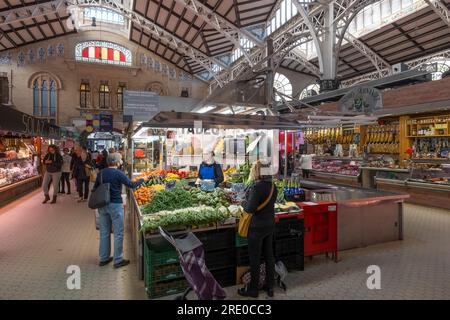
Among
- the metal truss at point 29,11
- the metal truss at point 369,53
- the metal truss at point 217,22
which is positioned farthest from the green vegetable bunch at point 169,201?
the metal truss at point 29,11

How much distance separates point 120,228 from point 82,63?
2430cm

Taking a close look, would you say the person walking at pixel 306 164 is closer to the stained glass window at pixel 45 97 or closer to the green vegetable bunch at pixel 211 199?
the green vegetable bunch at pixel 211 199

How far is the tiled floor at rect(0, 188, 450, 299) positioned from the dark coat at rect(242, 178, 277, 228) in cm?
A: 83

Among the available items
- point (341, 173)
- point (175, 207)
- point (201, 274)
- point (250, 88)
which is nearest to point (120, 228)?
point (175, 207)

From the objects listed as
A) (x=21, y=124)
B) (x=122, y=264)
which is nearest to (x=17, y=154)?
(x=21, y=124)

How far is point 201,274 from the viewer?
2.90 metres

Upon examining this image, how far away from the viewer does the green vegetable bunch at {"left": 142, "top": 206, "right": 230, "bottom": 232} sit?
3439 millimetres

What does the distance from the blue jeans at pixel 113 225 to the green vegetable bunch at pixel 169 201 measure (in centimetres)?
43

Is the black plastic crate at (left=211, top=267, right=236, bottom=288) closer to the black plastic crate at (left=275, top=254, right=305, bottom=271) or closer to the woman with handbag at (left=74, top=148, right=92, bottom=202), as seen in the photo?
the black plastic crate at (left=275, top=254, right=305, bottom=271)

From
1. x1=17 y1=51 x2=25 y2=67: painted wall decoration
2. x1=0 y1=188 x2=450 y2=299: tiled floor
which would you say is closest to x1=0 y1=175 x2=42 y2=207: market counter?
x1=0 y1=188 x2=450 y2=299: tiled floor

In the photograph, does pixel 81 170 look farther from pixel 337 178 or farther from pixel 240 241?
pixel 337 178

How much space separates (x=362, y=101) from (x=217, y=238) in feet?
14.8

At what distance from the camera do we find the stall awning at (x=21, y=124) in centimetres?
807
